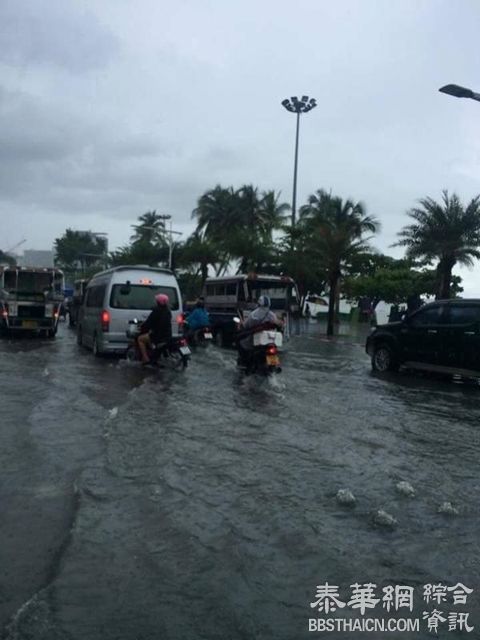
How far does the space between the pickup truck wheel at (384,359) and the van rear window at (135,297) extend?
4.68m

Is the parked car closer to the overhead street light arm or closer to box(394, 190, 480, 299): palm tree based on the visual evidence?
the overhead street light arm

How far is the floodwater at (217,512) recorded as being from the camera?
3.76 meters

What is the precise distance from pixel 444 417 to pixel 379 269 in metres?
50.8

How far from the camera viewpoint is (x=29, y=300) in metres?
Answer: 23.2

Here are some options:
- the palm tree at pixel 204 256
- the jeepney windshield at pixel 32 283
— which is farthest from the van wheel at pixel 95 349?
the palm tree at pixel 204 256

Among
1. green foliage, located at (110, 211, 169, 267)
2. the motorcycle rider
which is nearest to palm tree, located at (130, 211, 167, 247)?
green foliage, located at (110, 211, 169, 267)

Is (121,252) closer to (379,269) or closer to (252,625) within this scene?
(379,269)

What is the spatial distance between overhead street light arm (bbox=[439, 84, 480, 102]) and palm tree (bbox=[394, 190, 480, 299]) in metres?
16.9

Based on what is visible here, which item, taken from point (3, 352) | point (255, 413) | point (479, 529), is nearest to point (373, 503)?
point (479, 529)

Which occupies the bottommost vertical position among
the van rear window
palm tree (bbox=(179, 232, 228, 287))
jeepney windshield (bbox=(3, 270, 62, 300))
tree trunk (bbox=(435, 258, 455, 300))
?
the van rear window

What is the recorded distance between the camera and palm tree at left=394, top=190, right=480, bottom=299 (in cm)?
3206

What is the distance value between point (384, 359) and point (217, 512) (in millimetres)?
11497

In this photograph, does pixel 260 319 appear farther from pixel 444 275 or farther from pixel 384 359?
pixel 444 275

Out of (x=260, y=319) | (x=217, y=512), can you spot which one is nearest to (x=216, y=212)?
(x=260, y=319)
